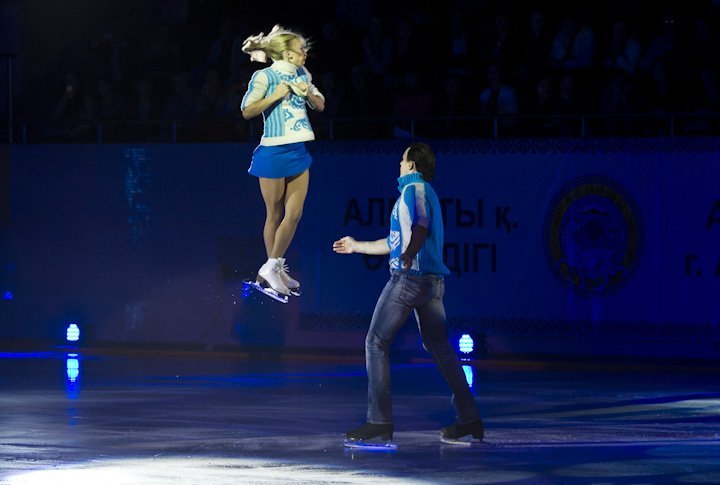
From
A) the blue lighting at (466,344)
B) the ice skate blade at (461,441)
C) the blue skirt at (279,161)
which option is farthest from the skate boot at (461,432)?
the blue lighting at (466,344)

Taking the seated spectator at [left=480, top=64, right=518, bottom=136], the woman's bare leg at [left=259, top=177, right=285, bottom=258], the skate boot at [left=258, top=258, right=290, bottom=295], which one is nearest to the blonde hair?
the woman's bare leg at [left=259, top=177, right=285, bottom=258]

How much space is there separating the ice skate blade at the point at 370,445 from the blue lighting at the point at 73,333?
13332 mm

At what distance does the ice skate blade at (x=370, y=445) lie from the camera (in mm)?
12953

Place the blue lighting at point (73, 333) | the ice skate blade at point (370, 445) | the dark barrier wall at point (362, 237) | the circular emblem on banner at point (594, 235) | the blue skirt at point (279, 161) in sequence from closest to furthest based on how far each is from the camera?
the blue skirt at point (279, 161), the ice skate blade at point (370, 445), the dark barrier wall at point (362, 237), the circular emblem on banner at point (594, 235), the blue lighting at point (73, 333)

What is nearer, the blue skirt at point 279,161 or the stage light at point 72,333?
the blue skirt at point 279,161

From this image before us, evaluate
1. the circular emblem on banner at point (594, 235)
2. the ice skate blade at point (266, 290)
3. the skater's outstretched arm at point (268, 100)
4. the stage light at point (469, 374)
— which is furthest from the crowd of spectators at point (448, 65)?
the skater's outstretched arm at point (268, 100)

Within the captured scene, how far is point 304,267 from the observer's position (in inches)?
995

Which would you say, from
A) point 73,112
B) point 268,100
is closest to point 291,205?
point 268,100

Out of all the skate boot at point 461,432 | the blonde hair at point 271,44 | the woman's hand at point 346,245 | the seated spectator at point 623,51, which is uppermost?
the seated spectator at point 623,51

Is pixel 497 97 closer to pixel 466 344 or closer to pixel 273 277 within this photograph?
pixel 466 344

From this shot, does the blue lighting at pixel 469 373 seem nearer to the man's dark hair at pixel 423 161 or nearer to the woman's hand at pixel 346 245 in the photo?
the man's dark hair at pixel 423 161

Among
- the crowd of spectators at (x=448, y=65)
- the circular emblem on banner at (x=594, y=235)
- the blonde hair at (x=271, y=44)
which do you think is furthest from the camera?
the circular emblem on banner at (x=594, y=235)

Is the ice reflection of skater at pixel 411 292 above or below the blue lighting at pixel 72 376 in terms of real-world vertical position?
above

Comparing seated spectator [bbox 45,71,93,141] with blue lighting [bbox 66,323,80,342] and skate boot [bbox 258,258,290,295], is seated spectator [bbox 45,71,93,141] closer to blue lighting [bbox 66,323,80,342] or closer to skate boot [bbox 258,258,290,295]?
blue lighting [bbox 66,323,80,342]
